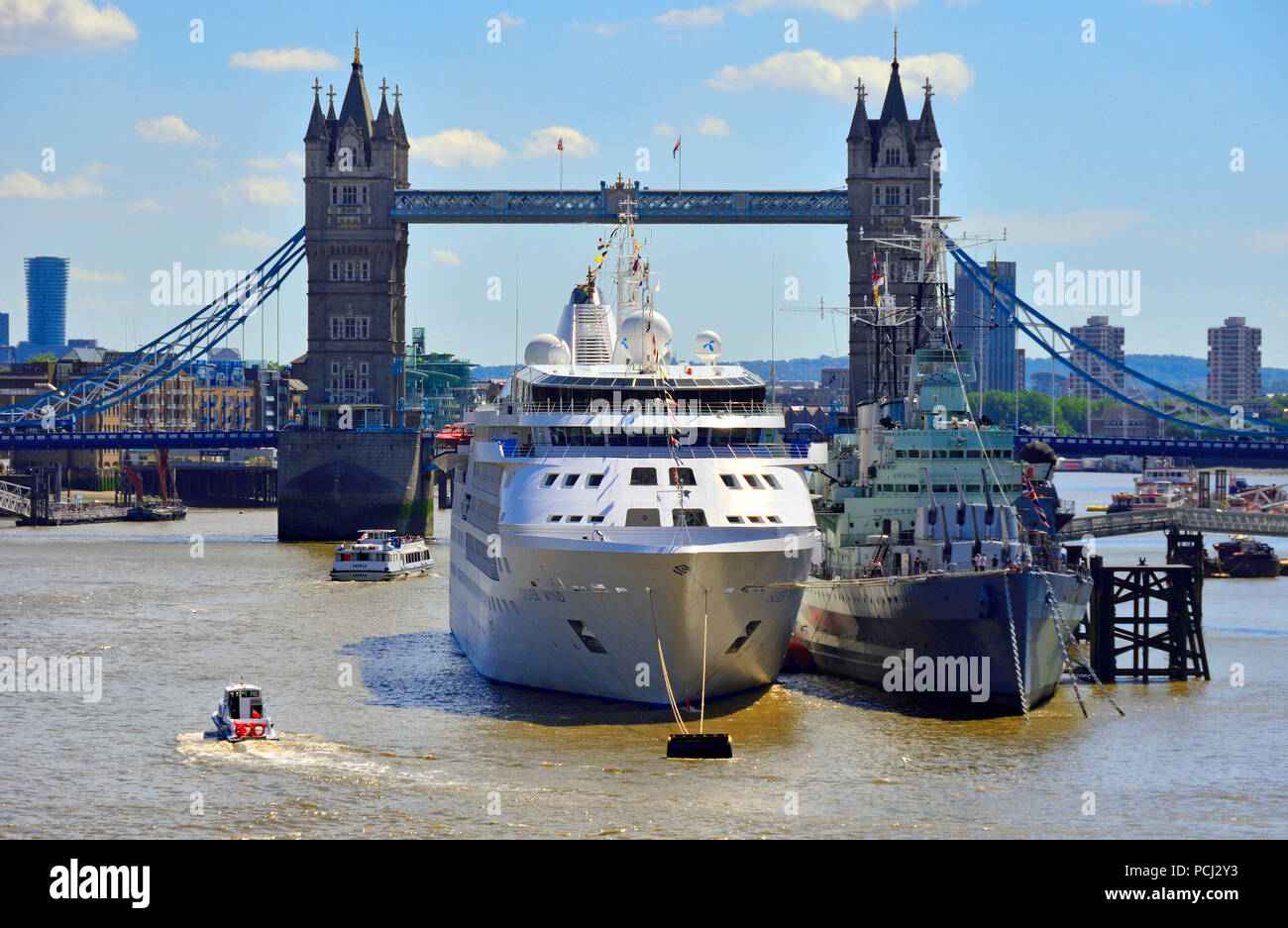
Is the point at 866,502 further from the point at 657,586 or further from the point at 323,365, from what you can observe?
the point at 323,365

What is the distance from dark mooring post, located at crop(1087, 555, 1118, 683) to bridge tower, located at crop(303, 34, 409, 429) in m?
67.2

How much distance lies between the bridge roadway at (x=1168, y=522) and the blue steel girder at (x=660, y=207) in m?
39.3

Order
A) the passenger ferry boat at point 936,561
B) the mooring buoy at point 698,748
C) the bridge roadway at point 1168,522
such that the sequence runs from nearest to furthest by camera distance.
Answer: the mooring buoy at point 698,748, the passenger ferry boat at point 936,561, the bridge roadway at point 1168,522

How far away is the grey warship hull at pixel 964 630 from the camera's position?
3956 cm

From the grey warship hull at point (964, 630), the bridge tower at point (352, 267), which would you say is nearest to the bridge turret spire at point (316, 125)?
the bridge tower at point (352, 267)

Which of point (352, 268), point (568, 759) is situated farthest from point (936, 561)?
point (352, 268)

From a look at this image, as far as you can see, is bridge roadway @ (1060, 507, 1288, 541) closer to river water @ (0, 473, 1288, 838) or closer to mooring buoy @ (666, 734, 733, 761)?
river water @ (0, 473, 1288, 838)

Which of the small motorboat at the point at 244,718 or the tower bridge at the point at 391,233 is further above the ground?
the tower bridge at the point at 391,233

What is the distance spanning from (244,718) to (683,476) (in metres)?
11.1

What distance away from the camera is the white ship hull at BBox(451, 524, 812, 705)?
37.0 m

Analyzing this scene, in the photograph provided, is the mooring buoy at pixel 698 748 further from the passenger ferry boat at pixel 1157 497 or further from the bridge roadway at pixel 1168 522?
the passenger ferry boat at pixel 1157 497
